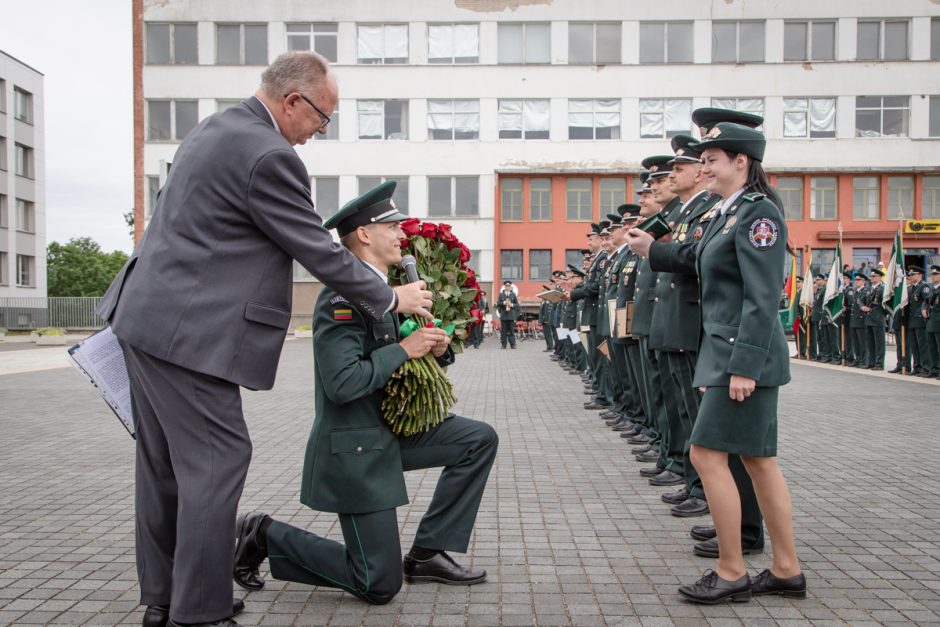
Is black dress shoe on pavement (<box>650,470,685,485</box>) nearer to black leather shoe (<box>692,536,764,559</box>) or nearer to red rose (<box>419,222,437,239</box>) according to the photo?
black leather shoe (<box>692,536,764,559</box>)

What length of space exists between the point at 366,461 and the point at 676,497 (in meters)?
2.95

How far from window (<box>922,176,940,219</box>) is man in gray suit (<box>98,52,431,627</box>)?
46729 mm

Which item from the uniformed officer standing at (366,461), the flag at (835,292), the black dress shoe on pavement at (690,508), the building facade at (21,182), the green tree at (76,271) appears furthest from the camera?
the green tree at (76,271)

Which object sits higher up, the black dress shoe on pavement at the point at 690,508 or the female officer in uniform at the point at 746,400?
the female officer in uniform at the point at 746,400

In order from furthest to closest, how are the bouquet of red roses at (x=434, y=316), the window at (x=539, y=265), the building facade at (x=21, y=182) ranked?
the building facade at (x=21, y=182), the window at (x=539, y=265), the bouquet of red roses at (x=434, y=316)

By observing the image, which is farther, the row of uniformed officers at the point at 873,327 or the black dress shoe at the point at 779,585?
the row of uniformed officers at the point at 873,327

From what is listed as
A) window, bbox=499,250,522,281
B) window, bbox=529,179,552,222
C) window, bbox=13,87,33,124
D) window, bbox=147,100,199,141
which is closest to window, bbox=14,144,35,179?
window, bbox=13,87,33,124

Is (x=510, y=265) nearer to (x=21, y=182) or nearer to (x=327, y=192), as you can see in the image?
(x=327, y=192)

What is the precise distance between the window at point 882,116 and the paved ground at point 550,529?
1432 inches

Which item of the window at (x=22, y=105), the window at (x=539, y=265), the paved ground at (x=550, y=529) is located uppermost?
the window at (x=22, y=105)

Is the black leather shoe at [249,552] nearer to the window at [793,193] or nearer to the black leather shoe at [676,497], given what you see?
the black leather shoe at [676,497]

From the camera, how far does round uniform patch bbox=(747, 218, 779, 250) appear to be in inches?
156

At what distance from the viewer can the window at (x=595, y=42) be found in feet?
138

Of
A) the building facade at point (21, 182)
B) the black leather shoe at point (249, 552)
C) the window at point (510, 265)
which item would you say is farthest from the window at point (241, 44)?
the black leather shoe at point (249, 552)
